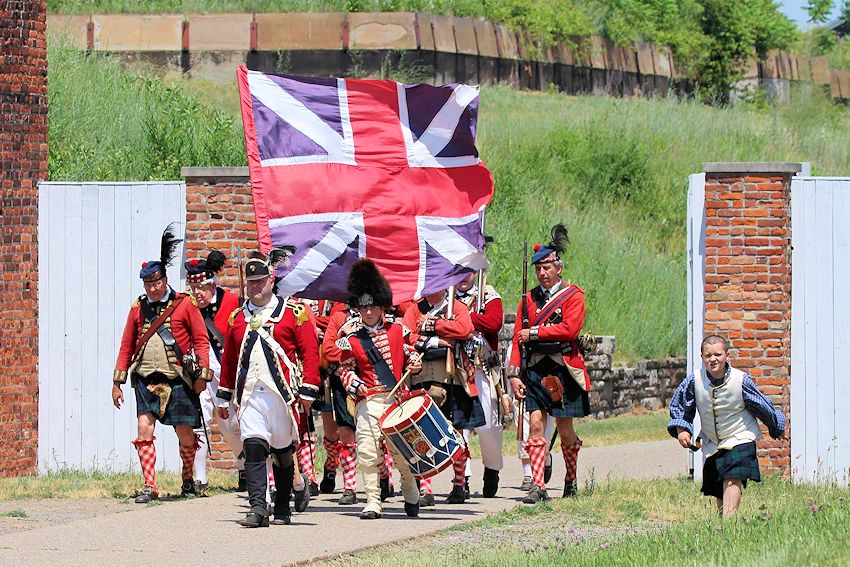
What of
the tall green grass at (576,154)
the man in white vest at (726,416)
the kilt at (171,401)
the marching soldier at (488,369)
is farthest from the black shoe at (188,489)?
the tall green grass at (576,154)

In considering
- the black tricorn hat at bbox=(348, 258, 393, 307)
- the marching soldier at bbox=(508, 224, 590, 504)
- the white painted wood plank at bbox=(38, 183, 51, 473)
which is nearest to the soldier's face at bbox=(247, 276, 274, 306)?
the black tricorn hat at bbox=(348, 258, 393, 307)

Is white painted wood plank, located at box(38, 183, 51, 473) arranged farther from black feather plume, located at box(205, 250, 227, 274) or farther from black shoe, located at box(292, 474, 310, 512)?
black shoe, located at box(292, 474, 310, 512)

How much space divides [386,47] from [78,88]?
→ 7.75 meters

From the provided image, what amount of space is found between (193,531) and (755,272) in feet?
17.9

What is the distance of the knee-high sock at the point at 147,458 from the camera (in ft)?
45.2

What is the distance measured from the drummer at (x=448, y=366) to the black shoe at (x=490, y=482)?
1.41 feet

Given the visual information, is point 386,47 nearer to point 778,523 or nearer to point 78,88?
point 78,88

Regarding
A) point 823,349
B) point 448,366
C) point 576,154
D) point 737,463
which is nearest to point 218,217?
point 448,366

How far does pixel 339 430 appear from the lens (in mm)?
13750

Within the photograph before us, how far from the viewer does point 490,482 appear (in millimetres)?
14328

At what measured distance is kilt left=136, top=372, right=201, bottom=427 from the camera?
546 inches

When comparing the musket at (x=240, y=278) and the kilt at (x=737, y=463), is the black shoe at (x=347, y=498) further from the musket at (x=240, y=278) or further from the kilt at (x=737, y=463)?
the kilt at (x=737, y=463)

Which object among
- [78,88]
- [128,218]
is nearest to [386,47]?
[78,88]

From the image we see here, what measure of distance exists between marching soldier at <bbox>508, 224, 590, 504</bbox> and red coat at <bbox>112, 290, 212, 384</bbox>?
2.47 meters
